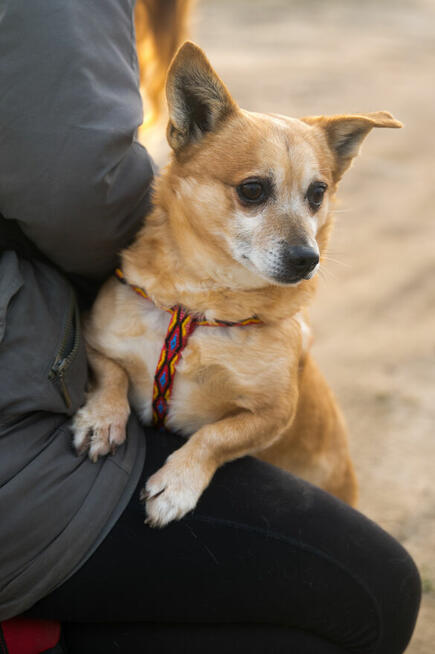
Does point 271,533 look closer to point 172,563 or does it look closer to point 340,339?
point 172,563

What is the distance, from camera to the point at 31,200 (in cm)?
156

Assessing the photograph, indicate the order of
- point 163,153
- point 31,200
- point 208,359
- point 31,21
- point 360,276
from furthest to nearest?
point 163,153 < point 360,276 < point 208,359 < point 31,200 < point 31,21

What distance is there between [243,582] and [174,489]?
276 millimetres

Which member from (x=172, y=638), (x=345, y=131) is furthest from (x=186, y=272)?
(x=172, y=638)

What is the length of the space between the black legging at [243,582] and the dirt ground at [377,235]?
780 millimetres

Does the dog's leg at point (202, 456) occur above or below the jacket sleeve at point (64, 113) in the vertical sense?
below

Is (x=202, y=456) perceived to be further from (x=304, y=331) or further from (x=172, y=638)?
(x=304, y=331)

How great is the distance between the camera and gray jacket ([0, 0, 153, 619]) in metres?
1.47

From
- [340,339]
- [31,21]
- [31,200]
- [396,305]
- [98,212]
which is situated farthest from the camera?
[396,305]

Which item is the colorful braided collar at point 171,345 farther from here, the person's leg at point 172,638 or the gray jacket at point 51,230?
the person's leg at point 172,638

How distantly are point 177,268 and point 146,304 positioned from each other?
14 cm

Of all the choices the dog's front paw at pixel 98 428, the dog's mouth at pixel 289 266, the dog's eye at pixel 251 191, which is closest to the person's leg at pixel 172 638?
the dog's front paw at pixel 98 428

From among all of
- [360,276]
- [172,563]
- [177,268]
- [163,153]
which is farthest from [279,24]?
[172,563]

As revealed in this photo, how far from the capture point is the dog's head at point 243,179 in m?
1.95
